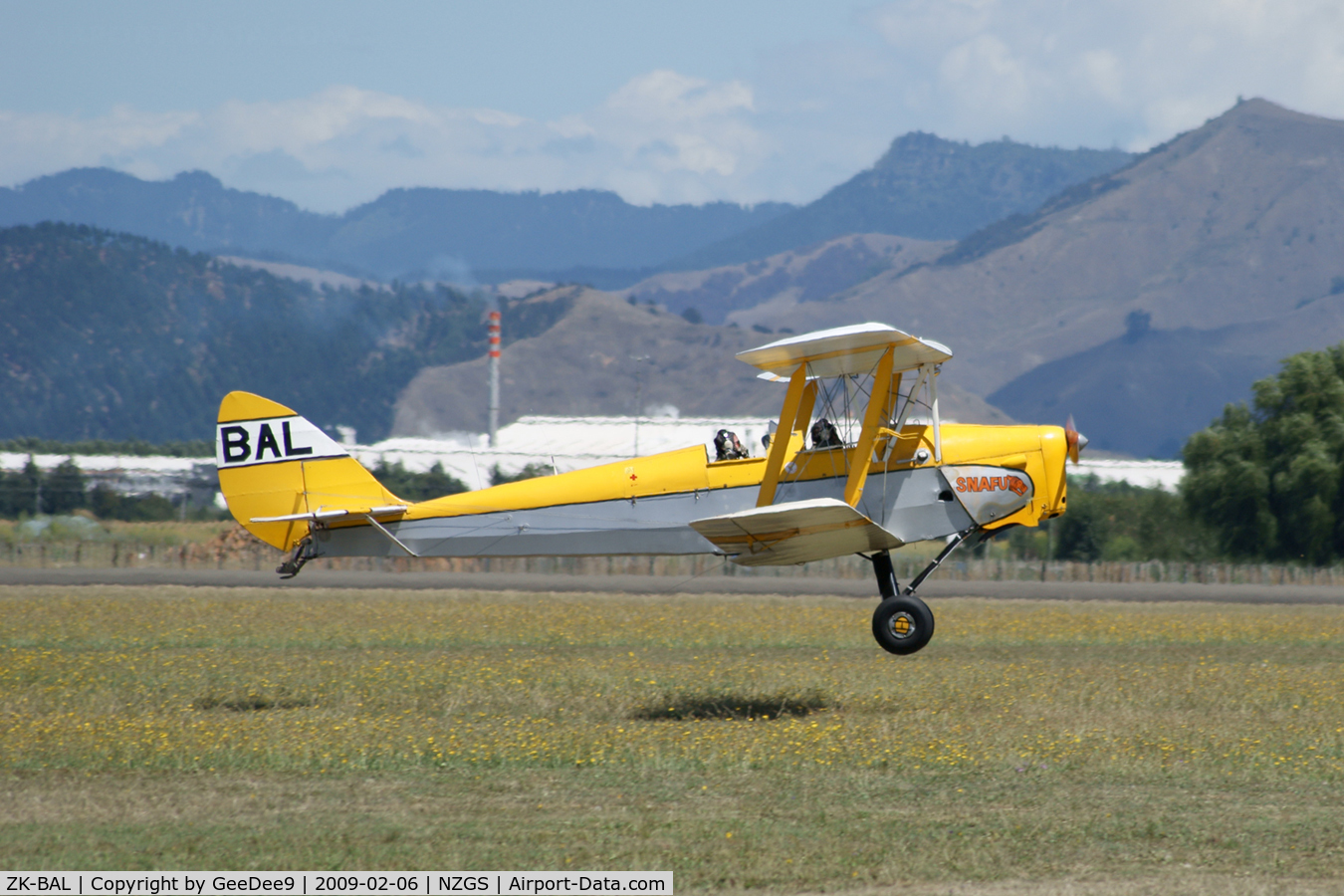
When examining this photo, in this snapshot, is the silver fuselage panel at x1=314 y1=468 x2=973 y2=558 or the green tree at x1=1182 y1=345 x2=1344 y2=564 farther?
the green tree at x1=1182 y1=345 x2=1344 y2=564

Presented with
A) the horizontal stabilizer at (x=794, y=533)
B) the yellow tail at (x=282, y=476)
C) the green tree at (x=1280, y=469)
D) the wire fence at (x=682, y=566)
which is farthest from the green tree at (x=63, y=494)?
the horizontal stabilizer at (x=794, y=533)

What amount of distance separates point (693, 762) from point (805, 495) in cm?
372

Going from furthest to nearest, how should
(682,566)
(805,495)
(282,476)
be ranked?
(682,566), (282,476), (805,495)

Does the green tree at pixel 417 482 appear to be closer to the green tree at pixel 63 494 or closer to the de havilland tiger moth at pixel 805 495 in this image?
the green tree at pixel 63 494

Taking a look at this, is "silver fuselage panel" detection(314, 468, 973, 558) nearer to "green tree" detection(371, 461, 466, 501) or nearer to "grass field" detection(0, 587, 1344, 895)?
"grass field" detection(0, 587, 1344, 895)

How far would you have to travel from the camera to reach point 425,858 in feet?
29.7

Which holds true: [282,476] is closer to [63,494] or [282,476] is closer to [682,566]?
[682,566]

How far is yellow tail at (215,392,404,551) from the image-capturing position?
51.8 ft

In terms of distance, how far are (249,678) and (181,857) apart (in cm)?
860

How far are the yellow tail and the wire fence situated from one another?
1106 inches

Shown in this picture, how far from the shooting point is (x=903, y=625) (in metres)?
14.3

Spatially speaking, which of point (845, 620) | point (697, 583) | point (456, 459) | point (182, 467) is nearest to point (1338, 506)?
point (697, 583)

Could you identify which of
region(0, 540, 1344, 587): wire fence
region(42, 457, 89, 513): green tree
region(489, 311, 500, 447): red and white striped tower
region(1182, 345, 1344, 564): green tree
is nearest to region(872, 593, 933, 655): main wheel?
region(0, 540, 1344, 587): wire fence
